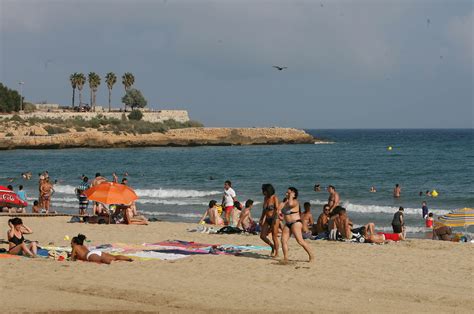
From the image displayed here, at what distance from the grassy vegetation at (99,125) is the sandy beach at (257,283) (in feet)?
229

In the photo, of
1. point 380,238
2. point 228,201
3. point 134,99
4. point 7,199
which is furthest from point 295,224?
point 134,99

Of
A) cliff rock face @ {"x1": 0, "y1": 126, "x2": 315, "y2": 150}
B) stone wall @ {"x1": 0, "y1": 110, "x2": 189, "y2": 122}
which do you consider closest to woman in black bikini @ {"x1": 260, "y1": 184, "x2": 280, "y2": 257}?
cliff rock face @ {"x1": 0, "y1": 126, "x2": 315, "y2": 150}

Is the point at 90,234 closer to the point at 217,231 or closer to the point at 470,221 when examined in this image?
the point at 217,231

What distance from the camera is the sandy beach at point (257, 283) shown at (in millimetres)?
9188

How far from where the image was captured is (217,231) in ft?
54.2

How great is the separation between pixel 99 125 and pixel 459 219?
2891 inches

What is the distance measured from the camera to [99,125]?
8688 cm

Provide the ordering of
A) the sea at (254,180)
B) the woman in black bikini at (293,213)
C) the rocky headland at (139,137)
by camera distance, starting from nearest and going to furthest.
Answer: the woman in black bikini at (293,213), the sea at (254,180), the rocky headland at (139,137)

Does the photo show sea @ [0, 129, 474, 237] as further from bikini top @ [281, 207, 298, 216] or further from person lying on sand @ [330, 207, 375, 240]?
bikini top @ [281, 207, 298, 216]

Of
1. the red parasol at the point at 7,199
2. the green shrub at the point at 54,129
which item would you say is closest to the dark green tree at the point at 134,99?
the green shrub at the point at 54,129

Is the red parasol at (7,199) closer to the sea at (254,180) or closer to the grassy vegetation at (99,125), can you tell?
the sea at (254,180)

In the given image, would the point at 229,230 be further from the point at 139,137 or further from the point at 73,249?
the point at 139,137

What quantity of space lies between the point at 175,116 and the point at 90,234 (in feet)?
297

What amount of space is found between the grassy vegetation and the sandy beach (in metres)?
69.8
